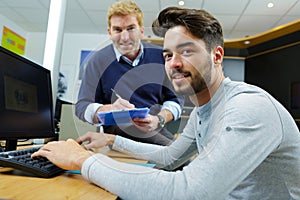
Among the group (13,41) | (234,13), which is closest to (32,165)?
(13,41)

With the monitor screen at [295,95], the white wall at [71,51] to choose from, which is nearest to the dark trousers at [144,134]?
the white wall at [71,51]

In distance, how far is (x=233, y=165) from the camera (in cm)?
42

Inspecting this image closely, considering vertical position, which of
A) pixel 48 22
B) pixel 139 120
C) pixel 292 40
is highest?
pixel 292 40

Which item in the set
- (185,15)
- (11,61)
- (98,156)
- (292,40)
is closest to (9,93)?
(11,61)

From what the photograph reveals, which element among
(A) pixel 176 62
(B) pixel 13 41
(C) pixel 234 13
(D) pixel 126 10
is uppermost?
(C) pixel 234 13

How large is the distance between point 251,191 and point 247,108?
8.8 inches

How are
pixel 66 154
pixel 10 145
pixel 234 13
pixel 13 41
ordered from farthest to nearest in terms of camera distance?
1. pixel 234 13
2. pixel 13 41
3. pixel 10 145
4. pixel 66 154

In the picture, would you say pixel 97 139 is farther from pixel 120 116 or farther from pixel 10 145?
pixel 10 145

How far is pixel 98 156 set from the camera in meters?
0.51

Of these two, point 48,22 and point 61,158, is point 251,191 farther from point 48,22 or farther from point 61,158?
point 48,22

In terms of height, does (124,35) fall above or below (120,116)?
above

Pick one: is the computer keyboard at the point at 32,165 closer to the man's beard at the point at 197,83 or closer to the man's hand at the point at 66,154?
the man's hand at the point at 66,154

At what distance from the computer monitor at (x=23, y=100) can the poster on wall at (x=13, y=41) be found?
135 cm

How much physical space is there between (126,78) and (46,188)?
0.81 feet
